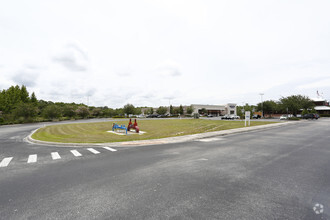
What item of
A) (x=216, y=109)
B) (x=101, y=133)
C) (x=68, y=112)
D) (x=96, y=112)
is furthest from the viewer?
(x=216, y=109)

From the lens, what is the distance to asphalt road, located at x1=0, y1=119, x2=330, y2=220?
3.38 m

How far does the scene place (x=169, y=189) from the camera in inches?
174

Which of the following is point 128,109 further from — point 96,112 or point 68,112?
point 68,112

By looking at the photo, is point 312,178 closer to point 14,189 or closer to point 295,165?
point 295,165

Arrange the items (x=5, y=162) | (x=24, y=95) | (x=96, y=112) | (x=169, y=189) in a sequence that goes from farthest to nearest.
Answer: (x=96, y=112)
(x=24, y=95)
(x=5, y=162)
(x=169, y=189)

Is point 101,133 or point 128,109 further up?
point 128,109

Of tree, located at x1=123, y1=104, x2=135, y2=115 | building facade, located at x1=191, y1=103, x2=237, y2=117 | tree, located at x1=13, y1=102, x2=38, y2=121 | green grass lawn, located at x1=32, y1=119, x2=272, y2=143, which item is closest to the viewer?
green grass lawn, located at x1=32, y1=119, x2=272, y2=143

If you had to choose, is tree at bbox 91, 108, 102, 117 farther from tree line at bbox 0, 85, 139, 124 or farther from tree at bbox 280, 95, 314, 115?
tree at bbox 280, 95, 314, 115

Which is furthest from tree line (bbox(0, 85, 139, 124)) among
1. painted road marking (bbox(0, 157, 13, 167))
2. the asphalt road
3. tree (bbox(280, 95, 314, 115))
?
tree (bbox(280, 95, 314, 115))

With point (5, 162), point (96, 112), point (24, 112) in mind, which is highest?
point (96, 112)

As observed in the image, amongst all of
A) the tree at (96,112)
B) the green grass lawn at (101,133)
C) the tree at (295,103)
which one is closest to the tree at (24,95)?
the tree at (96,112)

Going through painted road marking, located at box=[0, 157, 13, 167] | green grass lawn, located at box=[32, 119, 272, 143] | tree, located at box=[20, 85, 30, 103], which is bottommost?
painted road marking, located at box=[0, 157, 13, 167]

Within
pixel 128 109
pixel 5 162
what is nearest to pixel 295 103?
pixel 128 109

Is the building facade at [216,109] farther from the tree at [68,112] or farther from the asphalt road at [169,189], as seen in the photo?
the asphalt road at [169,189]
